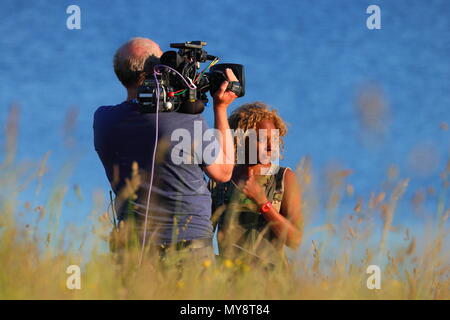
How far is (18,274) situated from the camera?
104 inches

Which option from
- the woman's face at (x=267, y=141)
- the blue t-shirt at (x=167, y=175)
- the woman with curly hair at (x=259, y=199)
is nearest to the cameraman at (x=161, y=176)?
the blue t-shirt at (x=167, y=175)

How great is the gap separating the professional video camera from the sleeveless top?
0.69 metres

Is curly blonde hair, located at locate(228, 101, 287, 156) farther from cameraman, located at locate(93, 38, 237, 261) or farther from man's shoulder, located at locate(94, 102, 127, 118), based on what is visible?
man's shoulder, located at locate(94, 102, 127, 118)

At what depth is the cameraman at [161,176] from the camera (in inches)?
112

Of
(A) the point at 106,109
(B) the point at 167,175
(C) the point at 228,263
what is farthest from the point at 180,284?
(A) the point at 106,109

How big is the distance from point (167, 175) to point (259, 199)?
764 millimetres

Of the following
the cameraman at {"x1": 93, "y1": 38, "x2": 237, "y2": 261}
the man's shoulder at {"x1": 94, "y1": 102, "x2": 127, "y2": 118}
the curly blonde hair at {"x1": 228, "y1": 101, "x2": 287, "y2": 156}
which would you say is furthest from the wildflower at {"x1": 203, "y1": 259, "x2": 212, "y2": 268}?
the curly blonde hair at {"x1": 228, "y1": 101, "x2": 287, "y2": 156}

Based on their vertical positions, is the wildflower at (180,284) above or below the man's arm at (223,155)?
below

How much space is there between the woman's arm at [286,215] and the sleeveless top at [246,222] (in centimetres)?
6

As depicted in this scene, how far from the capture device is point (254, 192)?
135 inches

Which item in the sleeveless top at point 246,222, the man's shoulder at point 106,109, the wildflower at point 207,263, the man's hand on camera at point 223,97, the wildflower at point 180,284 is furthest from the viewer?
the sleeveless top at point 246,222

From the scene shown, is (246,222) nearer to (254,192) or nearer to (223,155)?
(254,192)

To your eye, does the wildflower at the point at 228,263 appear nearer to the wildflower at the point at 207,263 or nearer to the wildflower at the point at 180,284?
the wildflower at the point at 207,263
